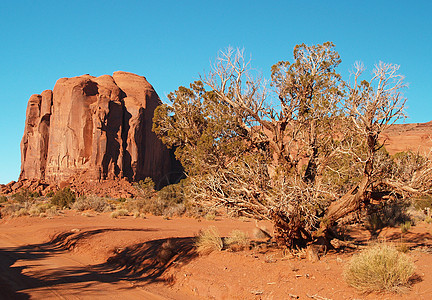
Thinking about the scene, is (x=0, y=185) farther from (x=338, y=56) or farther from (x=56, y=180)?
(x=338, y=56)

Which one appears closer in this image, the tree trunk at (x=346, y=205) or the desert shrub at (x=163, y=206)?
the tree trunk at (x=346, y=205)

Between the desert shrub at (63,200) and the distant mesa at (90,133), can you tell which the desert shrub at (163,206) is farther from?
the distant mesa at (90,133)

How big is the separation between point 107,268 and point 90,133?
170 ft

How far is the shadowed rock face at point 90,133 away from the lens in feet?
190

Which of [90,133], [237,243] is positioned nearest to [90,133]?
[90,133]

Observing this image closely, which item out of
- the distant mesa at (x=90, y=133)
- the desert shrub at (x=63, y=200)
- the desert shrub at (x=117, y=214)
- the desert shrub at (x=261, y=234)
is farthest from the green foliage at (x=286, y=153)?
the distant mesa at (x=90, y=133)

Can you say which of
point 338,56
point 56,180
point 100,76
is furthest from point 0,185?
point 338,56

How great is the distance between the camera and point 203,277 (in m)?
8.54

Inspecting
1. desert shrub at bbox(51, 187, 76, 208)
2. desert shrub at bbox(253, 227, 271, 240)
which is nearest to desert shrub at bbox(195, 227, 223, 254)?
desert shrub at bbox(253, 227, 271, 240)

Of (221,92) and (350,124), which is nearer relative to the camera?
(350,124)

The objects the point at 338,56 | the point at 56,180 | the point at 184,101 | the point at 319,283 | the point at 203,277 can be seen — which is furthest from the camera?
the point at 56,180

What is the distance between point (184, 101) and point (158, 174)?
58.1 m

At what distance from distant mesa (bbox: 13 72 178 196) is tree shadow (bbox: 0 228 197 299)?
4625cm

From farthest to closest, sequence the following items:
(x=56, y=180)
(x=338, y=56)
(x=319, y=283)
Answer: (x=56, y=180) < (x=338, y=56) < (x=319, y=283)
